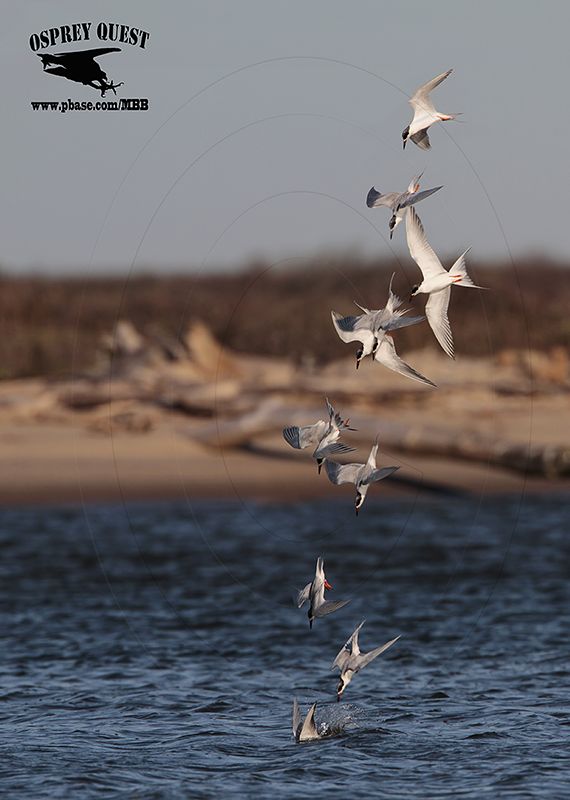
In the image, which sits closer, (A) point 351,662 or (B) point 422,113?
(B) point 422,113

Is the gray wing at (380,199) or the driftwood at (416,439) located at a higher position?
the gray wing at (380,199)

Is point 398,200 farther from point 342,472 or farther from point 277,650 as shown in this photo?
point 277,650

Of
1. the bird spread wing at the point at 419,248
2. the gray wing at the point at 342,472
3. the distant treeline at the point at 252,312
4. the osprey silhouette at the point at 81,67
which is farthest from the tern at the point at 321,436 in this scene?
the distant treeline at the point at 252,312

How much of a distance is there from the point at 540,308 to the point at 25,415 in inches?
694

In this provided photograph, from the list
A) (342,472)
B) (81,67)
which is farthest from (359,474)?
(81,67)

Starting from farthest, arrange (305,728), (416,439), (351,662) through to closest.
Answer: (416,439) < (305,728) < (351,662)

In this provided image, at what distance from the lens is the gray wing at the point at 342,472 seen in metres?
11.3

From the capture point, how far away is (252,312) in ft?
130

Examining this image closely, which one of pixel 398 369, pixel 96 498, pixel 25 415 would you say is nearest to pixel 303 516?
pixel 96 498

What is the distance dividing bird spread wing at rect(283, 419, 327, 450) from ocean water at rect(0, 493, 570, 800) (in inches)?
109

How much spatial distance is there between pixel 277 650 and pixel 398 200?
753 centimetres

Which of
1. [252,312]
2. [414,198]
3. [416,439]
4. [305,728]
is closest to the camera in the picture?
[414,198]

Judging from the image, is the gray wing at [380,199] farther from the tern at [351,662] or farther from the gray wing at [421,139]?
the tern at [351,662]

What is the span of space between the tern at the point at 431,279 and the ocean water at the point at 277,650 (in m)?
3.63
